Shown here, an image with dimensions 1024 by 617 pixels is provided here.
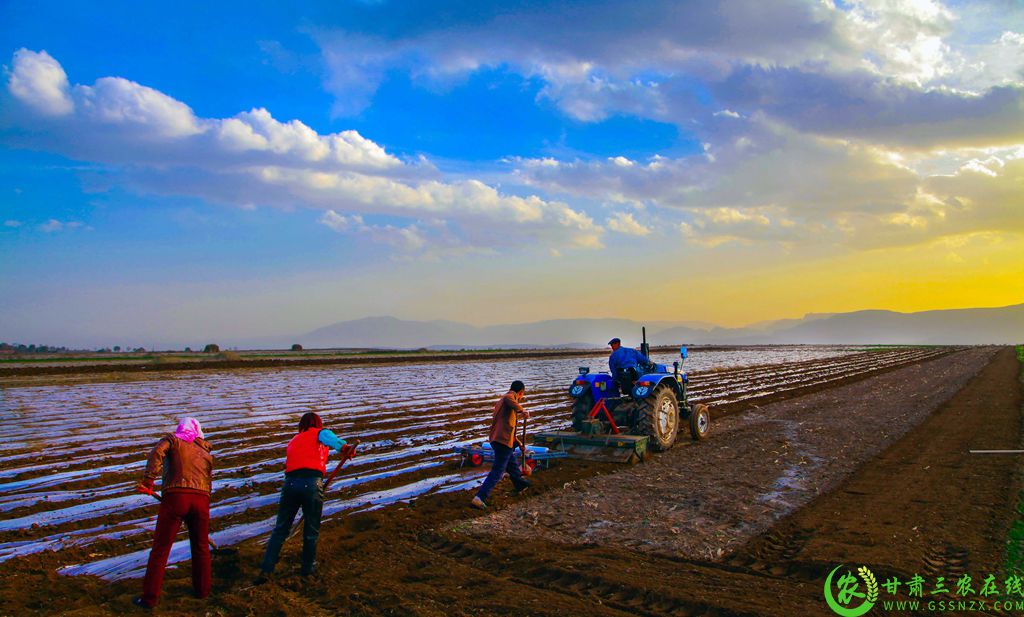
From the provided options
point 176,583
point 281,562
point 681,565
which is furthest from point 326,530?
point 681,565

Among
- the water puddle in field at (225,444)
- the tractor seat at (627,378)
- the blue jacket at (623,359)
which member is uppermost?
the blue jacket at (623,359)

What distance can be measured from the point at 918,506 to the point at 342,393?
1996 centimetres

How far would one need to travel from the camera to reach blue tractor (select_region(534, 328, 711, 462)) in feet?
33.3

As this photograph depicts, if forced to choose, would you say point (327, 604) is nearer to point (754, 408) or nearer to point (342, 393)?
point (754, 408)

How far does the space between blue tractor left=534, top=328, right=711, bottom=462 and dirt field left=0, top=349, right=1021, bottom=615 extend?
0.37 meters

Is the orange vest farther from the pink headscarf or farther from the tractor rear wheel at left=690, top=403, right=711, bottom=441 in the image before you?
the tractor rear wheel at left=690, top=403, right=711, bottom=441

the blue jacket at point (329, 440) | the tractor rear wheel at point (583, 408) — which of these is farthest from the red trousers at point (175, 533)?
the tractor rear wheel at point (583, 408)

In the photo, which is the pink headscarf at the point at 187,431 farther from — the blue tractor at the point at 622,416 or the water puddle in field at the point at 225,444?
the blue tractor at the point at 622,416

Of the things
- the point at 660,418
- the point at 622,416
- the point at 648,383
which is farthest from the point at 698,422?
the point at 648,383

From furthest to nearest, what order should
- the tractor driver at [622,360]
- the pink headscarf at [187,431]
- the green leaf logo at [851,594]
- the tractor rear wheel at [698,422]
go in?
the tractor rear wheel at [698,422] < the tractor driver at [622,360] < the pink headscarf at [187,431] < the green leaf logo at [851,594]

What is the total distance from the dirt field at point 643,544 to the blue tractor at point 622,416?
0.37 m

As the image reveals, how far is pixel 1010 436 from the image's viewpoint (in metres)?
12.6

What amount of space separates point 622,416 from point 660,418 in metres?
0.67

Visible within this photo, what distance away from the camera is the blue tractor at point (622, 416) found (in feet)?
33.3
